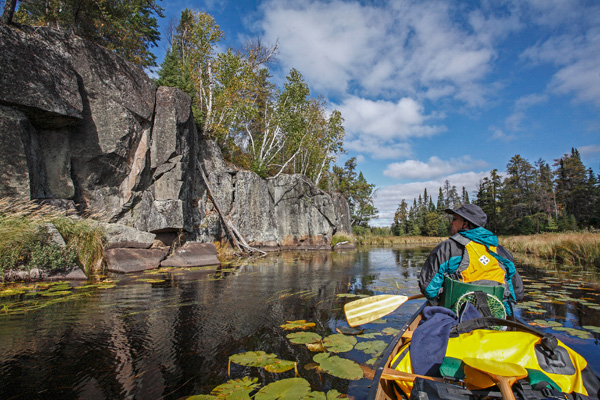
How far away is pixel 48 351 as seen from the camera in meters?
3.16

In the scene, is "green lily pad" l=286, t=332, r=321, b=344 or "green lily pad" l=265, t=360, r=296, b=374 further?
"green lily pad" l=286, t=332, r=321, b=344

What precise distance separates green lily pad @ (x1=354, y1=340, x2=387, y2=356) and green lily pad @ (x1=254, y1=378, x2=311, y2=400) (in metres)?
1.19

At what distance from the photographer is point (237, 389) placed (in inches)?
93.4

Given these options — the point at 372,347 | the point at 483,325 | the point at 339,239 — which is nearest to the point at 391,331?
the point at 372,347

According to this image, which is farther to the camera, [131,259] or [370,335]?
[131,259]

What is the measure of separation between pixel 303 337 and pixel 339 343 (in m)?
0.48

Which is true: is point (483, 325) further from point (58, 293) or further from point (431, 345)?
point (58, 293)

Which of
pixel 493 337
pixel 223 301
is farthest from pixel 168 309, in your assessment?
pixel 493 337

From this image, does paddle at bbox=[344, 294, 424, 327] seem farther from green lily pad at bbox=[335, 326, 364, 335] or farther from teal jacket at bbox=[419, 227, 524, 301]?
teal jacket at bbox=[419, 227, 524, 301]

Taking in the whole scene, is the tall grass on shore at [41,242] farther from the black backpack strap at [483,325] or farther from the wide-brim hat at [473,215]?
the wide-brim hat at [473,215]

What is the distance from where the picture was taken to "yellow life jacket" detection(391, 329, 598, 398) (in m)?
1.54

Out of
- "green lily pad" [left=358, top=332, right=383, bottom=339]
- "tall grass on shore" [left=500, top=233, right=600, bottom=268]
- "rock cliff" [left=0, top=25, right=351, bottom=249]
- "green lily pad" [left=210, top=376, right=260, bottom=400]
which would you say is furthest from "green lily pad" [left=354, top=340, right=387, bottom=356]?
"tall grass on shore" [left=500, top=233, right=600, bottom=268]

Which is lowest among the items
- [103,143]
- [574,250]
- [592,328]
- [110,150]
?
[592,328]

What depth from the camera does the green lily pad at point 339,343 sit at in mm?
3338
